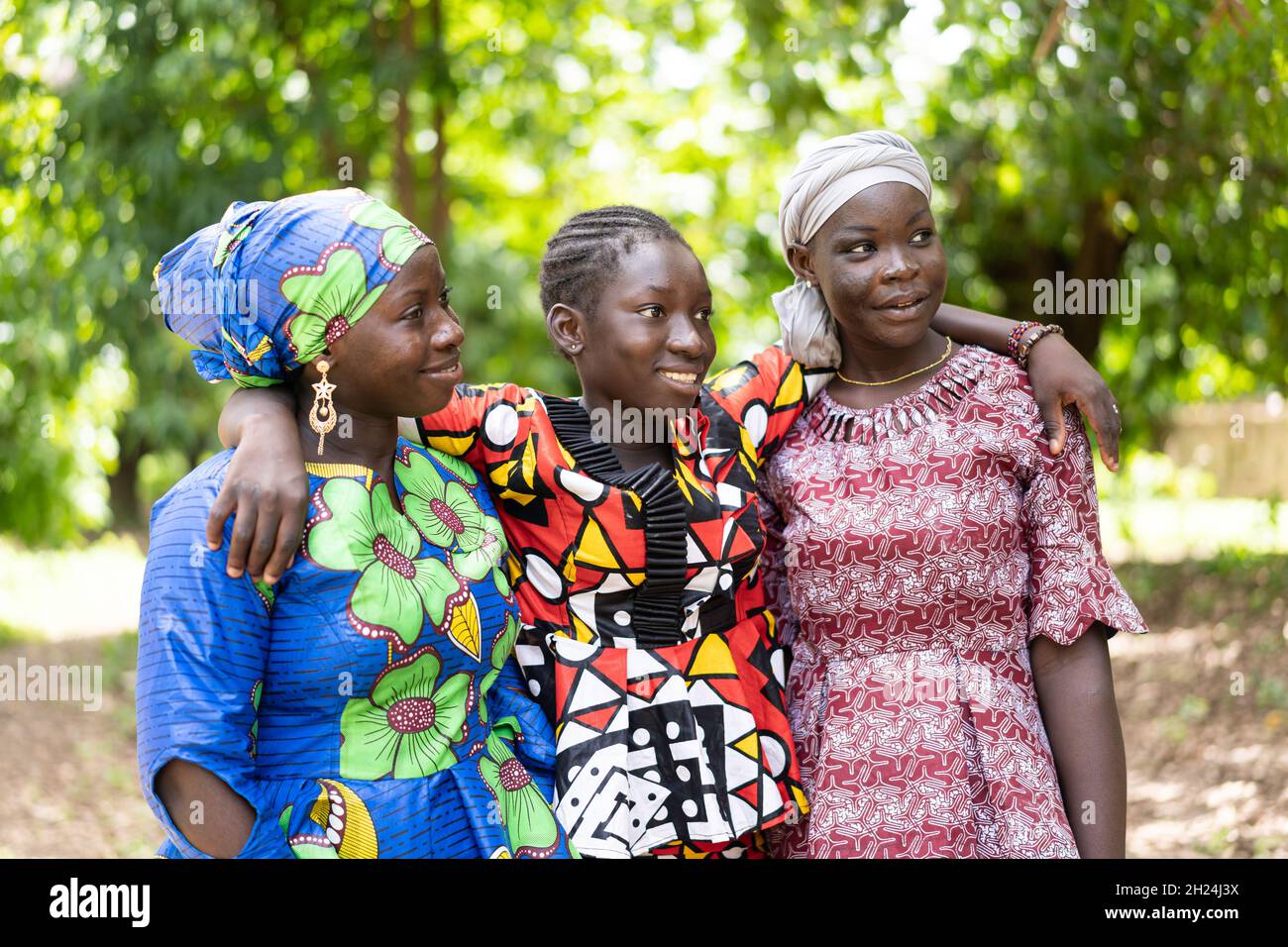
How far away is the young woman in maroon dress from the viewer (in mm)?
2576

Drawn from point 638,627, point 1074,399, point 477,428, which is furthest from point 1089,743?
point 477,428

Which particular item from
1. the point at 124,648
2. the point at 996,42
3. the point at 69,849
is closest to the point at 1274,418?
the point at 996,42

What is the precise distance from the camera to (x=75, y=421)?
36.3 feet

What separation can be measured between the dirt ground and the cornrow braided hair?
12.6 feet

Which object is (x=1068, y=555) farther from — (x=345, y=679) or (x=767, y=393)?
(x=345, y=679)

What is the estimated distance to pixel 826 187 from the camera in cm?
269

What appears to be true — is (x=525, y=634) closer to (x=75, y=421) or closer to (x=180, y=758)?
(x=180, y=758)

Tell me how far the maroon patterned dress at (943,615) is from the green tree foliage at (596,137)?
88.4 inches

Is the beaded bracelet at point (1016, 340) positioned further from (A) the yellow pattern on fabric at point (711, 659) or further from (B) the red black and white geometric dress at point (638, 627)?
(A) the yellow pattern on fabric at point (711, 659)

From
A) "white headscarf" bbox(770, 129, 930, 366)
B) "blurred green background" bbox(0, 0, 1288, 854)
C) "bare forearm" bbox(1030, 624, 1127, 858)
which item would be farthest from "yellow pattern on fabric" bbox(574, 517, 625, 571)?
"blurred green background" bbox(0, 0, 1288, 854)

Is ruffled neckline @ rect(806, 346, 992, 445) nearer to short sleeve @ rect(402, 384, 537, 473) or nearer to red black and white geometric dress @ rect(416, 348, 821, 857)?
red black and white geometric dress @ rect(416, 348, 821, 857)

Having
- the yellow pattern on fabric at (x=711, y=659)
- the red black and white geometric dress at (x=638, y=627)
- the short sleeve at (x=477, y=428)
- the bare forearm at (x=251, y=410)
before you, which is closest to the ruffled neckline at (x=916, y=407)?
the red black and white geometric dress at (x=638, y=627)

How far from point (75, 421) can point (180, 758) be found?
9.90 metres

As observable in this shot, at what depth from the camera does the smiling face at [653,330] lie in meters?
2.57
